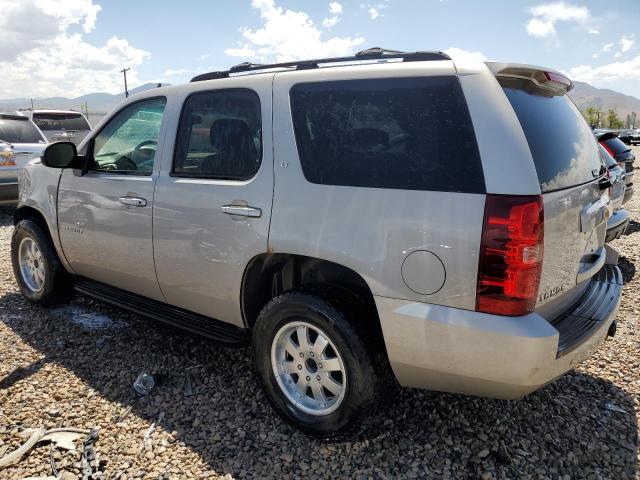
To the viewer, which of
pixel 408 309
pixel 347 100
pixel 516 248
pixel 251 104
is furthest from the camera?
pixel 251 104

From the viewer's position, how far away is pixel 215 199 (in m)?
2.85

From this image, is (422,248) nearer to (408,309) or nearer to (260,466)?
(408,309)

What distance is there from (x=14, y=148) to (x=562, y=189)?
888 centimetres

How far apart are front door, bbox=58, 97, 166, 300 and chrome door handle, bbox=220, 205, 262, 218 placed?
0.71 meters

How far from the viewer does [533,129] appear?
2.24 m

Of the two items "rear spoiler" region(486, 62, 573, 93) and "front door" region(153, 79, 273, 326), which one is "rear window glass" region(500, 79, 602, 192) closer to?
"rear spoiler" region(486, 62, 573, 93)

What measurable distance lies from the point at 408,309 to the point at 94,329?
2953 mm

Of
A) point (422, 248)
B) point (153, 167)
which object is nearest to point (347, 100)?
point (422, 248)

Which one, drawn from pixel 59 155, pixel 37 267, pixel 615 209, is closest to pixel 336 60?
pixel 59 155

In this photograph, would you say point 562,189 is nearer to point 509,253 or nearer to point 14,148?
point 509,253

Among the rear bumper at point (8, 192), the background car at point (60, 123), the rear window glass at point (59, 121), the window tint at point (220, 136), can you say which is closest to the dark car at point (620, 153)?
the window tint at point (220, 136)

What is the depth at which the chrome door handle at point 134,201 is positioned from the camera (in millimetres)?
3238

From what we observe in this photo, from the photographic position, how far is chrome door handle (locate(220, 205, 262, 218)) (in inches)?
105

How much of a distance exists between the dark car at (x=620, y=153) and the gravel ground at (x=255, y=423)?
3971 millimetres
